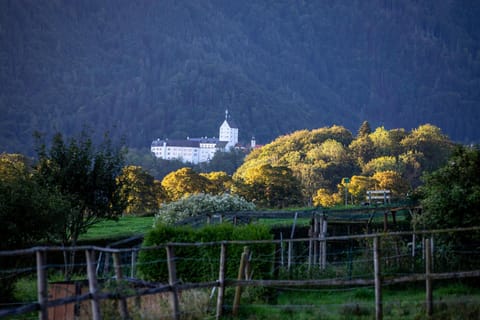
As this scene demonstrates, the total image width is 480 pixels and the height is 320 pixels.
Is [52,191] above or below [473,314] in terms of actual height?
above

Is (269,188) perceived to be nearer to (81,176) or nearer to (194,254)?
(81,176)

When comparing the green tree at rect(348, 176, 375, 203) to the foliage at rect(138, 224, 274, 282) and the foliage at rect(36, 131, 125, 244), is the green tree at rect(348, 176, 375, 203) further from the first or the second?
the foliage at rect(138, 224, 274, 282)

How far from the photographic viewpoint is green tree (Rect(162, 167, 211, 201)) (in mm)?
75688

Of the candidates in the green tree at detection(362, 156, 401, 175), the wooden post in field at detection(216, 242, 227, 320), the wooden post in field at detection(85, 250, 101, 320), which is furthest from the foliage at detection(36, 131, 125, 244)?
the green tree at detection(362, 156, 401, 175)

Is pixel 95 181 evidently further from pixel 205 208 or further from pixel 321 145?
pixel 321 145

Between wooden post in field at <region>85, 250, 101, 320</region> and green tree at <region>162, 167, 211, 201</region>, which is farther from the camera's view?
green tree at <region>162, 167, 211, 201</region>

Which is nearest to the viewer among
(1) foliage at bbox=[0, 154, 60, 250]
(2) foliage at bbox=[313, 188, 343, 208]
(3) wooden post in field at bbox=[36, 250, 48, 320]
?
(3) wooden post in field at bbox=[36, 250, 48, 320]

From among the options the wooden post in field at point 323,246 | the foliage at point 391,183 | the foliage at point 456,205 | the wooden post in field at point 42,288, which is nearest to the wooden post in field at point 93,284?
the wooden post in field at point 42,288

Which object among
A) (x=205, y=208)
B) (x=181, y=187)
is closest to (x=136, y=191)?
(x=181, y=187)

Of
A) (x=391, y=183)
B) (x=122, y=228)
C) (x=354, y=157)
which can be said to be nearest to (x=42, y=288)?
(x=122, y=228)

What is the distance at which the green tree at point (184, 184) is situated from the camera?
75.7 metres

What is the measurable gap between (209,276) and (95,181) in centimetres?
1010

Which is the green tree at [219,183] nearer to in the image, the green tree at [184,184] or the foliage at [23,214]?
the green tree at [184,184]

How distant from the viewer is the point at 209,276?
1936cm
